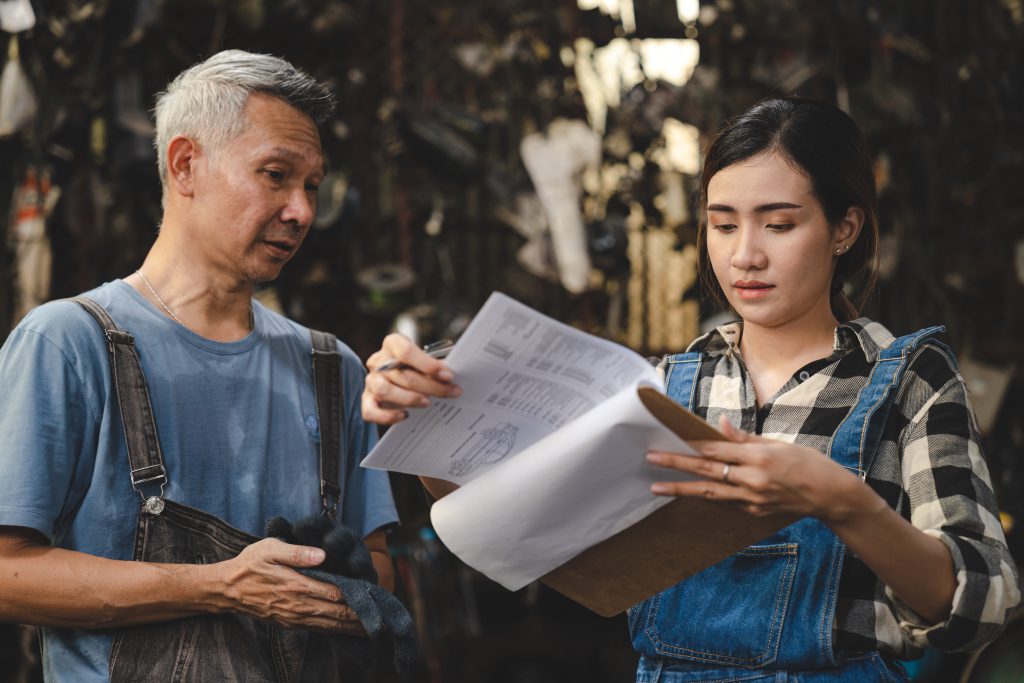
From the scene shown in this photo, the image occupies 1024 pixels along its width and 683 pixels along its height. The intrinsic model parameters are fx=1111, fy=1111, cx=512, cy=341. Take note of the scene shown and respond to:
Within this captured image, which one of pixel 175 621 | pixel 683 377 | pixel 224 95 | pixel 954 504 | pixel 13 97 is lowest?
pixel 175 621

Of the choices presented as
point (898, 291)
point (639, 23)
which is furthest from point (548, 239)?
point (898, 291)

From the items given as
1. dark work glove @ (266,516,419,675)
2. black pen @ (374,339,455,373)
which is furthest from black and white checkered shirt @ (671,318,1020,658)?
dark work glove @ (266,516,419,675)

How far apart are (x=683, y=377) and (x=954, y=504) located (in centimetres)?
49

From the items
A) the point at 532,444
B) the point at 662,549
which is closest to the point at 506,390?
the point at 532,444

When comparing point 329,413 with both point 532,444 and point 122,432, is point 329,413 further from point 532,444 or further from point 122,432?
point 532,444

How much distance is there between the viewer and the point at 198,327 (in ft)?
6.34

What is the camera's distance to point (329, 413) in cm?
202

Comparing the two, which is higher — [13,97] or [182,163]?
[13,97]

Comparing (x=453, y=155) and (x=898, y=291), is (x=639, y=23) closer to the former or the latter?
(x=453, y=155)

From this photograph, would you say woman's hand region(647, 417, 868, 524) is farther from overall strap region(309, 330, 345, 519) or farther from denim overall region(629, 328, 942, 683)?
overall strap region(309, 330, 345, 519)

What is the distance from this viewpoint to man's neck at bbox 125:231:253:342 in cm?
193

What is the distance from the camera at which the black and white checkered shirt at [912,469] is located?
4.55 ft

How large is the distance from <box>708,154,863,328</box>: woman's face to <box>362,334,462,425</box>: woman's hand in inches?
19.8

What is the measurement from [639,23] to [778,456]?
11.4 feet
